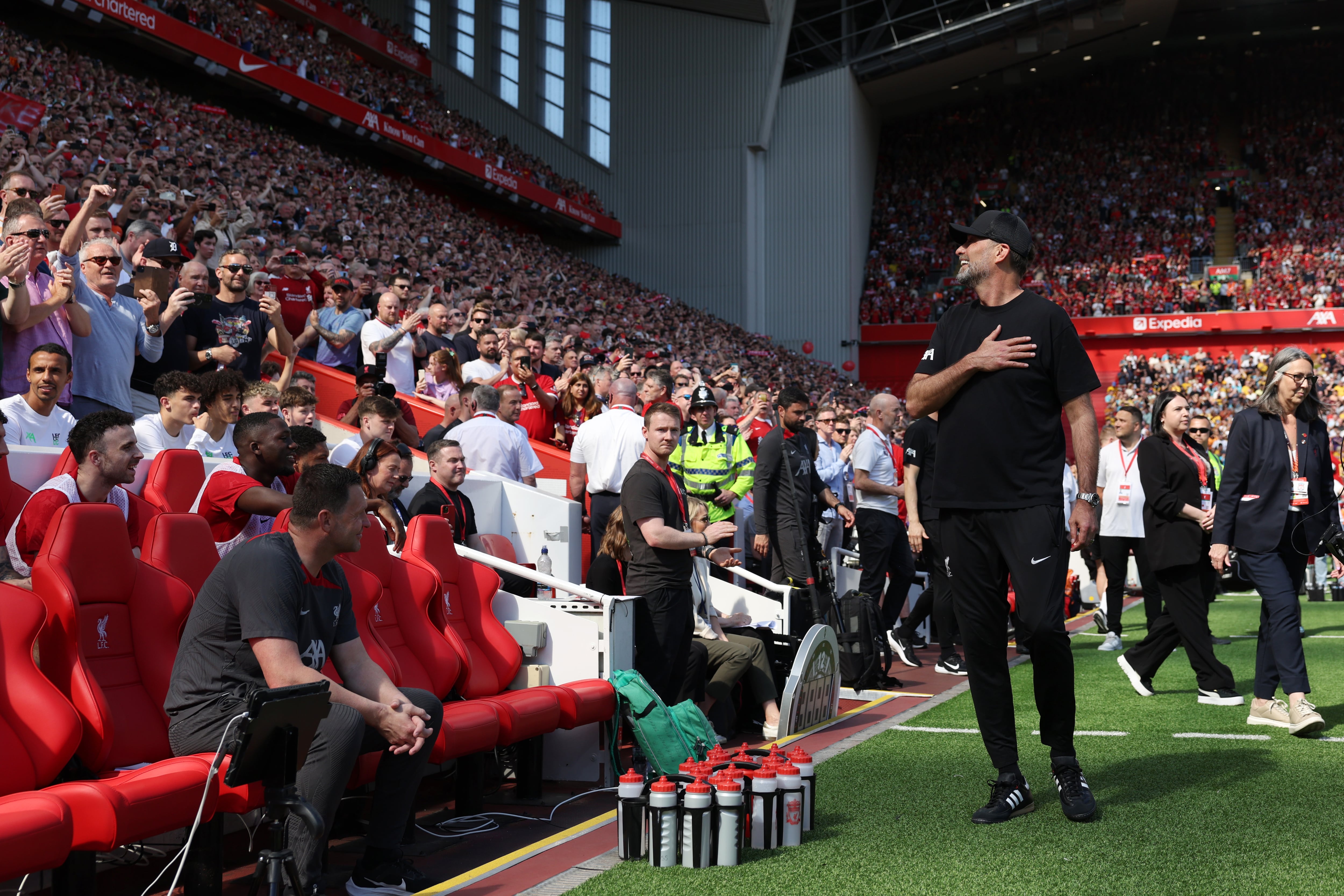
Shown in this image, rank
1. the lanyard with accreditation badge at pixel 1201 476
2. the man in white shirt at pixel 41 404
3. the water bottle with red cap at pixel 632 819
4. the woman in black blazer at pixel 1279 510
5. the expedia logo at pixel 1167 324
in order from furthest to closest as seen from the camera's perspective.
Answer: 1. the expedia logo at pixel 1167 324
2. the lanyard with accreditation badge at pixel 1201 476
3. the woman in black blazer at pixel 1279 510
4. the man in white shirt at pixel 41 404
5. the water bottle with red cap at pixel 632 819

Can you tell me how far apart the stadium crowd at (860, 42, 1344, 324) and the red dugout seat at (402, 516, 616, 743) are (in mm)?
30282

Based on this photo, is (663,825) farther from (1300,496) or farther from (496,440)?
(496,440)

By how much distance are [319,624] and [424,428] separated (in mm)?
6082

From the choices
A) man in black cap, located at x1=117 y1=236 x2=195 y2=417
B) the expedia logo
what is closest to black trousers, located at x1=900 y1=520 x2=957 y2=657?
man in black cap, located at x1=117 y1=236 x2=195 y2=417

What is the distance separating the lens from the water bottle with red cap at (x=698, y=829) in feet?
12.0

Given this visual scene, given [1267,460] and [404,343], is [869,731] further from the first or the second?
[404,343]

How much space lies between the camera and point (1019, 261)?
4.07 m

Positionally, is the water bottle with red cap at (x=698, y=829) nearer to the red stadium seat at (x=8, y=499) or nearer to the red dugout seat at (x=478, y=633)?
the red dugout seat at (x=478, y=633)

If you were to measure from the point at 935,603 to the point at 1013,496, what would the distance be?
4.83 metres

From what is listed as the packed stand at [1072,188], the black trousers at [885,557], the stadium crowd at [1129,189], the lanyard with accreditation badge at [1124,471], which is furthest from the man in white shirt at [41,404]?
the packed stand at [1072,188]

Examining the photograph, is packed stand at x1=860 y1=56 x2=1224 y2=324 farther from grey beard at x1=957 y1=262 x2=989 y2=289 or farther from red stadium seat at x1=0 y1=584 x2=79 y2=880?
red stadium seat at x1=0 y1=584 x2=79 y2=880

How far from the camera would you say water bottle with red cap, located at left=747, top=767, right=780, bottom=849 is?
3.81 meters

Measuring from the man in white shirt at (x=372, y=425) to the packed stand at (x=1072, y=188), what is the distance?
29.6 metres

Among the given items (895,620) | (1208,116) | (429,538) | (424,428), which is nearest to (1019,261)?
(429,538)
